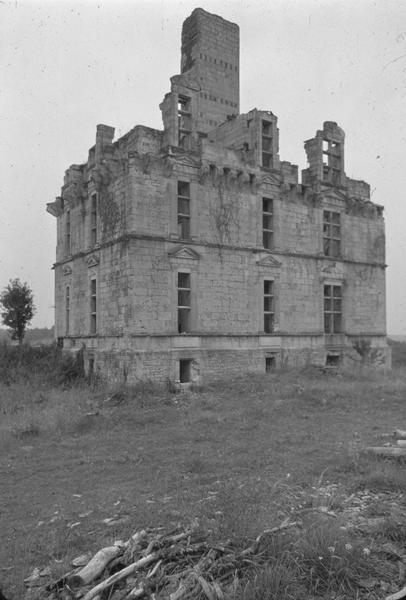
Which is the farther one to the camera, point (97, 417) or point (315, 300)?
point (315, 300)

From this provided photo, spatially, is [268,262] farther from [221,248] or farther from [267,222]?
[221,248]

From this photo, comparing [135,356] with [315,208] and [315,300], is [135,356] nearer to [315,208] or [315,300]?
[315,300]

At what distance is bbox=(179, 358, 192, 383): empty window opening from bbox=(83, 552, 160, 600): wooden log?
12.5m

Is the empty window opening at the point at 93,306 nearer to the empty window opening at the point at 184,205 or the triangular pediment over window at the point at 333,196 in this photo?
the empty window opening at the point at 184,205

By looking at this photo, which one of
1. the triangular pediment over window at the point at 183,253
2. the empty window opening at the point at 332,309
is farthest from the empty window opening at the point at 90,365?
the empty window opening at the point at 332,309

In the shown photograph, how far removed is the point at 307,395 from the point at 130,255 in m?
7.22

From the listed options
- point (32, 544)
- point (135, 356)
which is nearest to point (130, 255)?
point (135, 356)

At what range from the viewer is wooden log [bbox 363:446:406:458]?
27.2 ft

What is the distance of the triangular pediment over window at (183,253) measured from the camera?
55.5 feet

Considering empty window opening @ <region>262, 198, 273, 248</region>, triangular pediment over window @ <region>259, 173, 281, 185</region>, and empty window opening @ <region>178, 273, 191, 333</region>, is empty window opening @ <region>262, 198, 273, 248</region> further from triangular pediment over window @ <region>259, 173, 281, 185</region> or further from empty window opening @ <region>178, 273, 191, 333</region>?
empty window opening @ <region>178, 273, 191, 333</region>

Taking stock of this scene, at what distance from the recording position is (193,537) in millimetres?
5109

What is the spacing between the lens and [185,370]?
17359 mm

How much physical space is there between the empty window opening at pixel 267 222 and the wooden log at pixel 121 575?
16.3m

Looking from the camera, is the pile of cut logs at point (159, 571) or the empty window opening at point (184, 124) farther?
the empty window opening at point (184, 124)
